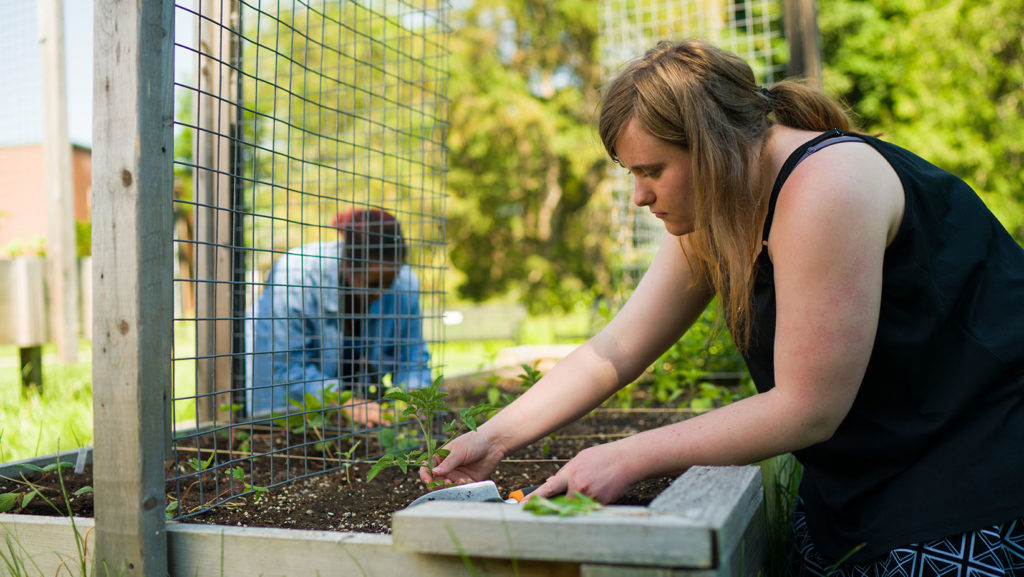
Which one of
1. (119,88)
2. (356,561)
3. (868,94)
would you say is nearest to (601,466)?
(356,561)

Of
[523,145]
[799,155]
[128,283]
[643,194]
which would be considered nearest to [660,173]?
[643,194]

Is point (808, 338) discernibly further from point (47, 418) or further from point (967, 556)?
point (47, 418)

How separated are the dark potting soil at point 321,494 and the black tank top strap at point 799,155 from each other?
70 centimetres

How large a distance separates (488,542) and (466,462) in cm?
63

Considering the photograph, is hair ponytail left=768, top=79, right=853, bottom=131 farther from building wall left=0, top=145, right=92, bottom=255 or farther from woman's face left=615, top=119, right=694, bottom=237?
building wall left=0, top=145, right=92, bottom=255

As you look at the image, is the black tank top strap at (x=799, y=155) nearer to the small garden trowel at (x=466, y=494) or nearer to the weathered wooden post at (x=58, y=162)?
the small garden trowel at (x=466, y=494)

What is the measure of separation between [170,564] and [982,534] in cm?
142

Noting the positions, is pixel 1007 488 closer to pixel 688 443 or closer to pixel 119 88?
pixel 688 443

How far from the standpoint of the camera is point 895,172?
4.27ft

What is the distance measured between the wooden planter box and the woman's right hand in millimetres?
397

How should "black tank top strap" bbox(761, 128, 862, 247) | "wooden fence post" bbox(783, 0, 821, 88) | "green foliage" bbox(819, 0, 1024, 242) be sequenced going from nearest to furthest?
1. "black tank top strap" bbox(761, 128, 862, 247)
2. "wooden fence post" bbox(783, 0, 821, 88)
3. "green foliage" bbox(819, 0, 1024, 242)

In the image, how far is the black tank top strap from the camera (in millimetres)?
1284

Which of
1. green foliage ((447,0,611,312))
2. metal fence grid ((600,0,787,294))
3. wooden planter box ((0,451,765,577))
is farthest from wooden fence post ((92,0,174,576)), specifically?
green foliage ((447,0,611,312))

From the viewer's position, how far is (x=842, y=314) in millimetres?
1158
